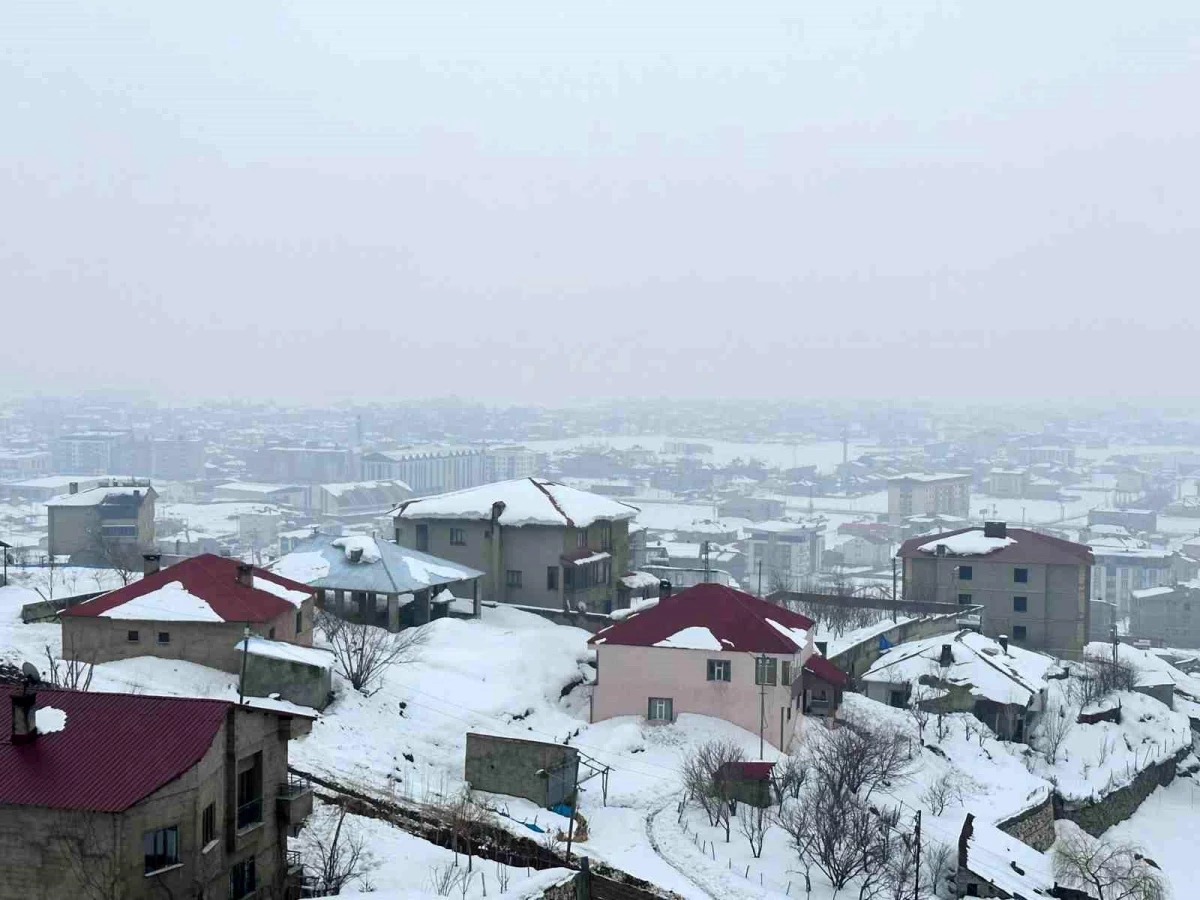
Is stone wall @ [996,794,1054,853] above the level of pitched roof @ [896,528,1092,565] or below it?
below

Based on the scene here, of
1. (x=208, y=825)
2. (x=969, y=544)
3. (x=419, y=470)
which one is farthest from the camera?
(x=419, y=470)

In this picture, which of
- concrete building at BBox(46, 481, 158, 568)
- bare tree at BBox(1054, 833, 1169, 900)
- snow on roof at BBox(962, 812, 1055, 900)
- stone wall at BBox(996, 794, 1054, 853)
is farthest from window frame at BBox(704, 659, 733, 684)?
concrete building at BBox(46, 481, 158, 568)

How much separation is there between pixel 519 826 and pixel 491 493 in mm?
22143

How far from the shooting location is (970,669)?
3444 centimetres

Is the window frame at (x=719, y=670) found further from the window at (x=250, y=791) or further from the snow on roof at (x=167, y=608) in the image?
the window at (x=250, y=791)

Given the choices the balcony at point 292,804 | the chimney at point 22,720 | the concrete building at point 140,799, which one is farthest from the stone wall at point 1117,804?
the chimney at point 22,720

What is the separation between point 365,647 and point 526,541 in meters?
12.9

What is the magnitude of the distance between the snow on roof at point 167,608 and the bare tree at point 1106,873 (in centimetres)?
1610

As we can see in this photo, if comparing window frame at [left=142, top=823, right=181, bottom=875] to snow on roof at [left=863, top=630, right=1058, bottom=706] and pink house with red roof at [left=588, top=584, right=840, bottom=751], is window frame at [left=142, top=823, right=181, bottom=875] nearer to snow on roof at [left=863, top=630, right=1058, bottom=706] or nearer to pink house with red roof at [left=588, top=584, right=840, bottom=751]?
pink house with red roof at [left=588, top=584, right=840, bottom=751]

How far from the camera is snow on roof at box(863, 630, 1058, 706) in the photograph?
1324 inches

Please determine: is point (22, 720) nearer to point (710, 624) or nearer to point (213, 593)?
point (213, 593)

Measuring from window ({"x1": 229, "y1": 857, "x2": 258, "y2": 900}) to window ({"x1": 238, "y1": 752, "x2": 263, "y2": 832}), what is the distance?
1.47 feet

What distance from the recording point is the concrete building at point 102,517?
6806cm

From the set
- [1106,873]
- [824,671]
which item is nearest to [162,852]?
[824,671]
